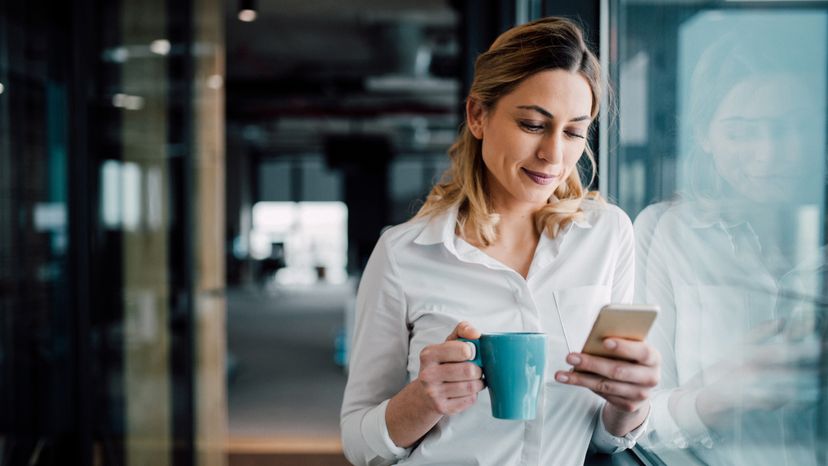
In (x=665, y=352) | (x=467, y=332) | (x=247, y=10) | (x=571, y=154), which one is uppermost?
(x=247, y=10)

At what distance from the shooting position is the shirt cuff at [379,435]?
1.18m

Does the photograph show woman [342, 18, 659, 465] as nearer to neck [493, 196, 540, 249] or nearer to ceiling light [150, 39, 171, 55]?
neck [493, 196, 540, 249]

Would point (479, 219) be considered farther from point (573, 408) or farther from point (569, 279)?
point (573, 408)

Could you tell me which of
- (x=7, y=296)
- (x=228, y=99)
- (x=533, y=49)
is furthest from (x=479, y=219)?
(x=228, y=99)

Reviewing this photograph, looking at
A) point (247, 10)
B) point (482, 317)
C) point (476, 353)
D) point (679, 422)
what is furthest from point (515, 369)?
point (247, 10)

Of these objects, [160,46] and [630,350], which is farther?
[160,46]

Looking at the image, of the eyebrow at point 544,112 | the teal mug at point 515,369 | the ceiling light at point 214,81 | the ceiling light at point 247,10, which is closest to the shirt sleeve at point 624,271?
the eyebrow at point 544,112

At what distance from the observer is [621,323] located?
85cm

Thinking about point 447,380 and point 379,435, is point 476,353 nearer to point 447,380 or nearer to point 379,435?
point 447,380

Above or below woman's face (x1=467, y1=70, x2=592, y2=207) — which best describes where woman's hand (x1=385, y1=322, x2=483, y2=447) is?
below

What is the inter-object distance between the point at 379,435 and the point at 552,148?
1.73 ft

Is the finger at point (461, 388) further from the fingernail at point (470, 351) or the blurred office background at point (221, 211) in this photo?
the blurred office background at point (221, 211)

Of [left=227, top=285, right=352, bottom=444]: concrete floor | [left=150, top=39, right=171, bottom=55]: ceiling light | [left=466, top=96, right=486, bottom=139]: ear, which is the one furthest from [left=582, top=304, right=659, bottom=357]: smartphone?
[left=227, top=285, right=352, bottom=444]: concrete floor

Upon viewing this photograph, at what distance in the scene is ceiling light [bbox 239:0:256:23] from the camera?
5.76 meters
